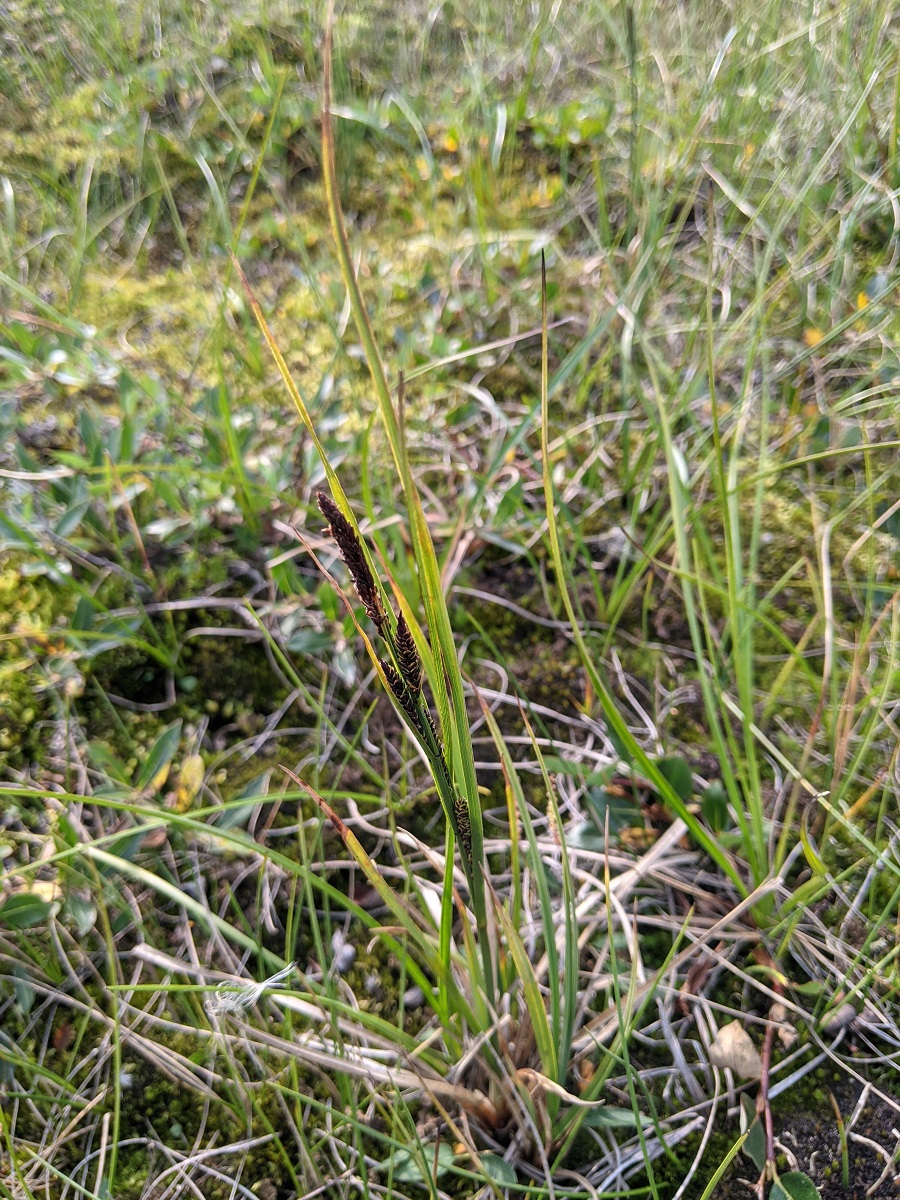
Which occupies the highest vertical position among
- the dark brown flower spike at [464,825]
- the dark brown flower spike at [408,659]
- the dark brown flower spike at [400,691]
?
the dark brown flower spike at [408,659]

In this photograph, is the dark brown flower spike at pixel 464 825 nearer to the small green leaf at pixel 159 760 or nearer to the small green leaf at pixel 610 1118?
the small green leaf at pixel 610 1118

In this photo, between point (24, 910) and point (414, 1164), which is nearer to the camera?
point (414, 1164)

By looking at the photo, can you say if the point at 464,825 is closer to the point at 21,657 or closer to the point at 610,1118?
the point at 610,1118

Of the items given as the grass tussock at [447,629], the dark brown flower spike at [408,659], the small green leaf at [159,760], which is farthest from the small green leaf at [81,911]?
the dark brown flower spike at [408,659]

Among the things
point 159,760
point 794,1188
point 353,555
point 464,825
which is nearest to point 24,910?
point 159,760

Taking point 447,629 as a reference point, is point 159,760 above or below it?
below

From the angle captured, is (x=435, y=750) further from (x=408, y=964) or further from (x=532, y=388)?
(x=532, y=388)
